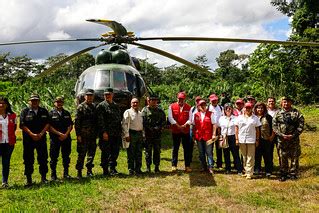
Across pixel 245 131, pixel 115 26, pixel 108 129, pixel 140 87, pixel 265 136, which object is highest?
pixel 115 26

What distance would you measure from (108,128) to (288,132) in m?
3.54

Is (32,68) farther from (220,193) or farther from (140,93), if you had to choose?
(220,193)

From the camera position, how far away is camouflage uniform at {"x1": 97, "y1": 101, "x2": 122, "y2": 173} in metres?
7.27

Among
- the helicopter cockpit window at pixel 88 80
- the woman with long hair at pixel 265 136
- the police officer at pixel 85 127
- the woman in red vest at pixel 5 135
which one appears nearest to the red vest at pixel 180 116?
the woman with long hair at pixel 265 136

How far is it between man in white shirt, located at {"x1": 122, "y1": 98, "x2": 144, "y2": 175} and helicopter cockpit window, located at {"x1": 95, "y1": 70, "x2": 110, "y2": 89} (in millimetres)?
2975

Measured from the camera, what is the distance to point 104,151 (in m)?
7.38

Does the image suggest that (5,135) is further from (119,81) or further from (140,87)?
(140,87)

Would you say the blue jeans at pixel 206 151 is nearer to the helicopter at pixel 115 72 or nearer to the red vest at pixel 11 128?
the helicopter at pixel 115 72

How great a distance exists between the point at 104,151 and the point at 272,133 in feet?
11.4

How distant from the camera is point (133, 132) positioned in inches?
297

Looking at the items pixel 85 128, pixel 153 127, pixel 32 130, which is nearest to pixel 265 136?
pixel 153 127

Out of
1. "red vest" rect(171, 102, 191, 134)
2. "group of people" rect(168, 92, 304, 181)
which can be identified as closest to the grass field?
"group of people" rect(168, 92, 304, 181)

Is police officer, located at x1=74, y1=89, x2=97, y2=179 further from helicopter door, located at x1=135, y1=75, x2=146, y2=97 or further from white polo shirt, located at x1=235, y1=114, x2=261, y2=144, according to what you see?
helicopter door, located at x1=135, y1=75, x2=146, y2=97

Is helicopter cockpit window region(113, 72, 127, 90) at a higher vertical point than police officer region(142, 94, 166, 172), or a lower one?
higher
